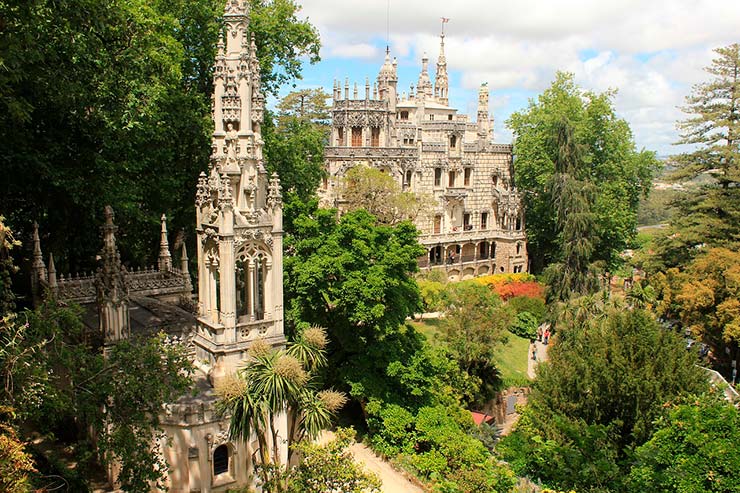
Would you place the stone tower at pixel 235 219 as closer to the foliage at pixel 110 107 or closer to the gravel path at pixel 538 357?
the foliage at pixel 110 107

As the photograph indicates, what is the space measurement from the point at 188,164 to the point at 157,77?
5035 millimetres

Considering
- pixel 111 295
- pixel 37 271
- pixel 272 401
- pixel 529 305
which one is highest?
pixel 37 271

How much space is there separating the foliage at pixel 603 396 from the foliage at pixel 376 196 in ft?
70.5

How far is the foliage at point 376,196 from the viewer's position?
140 feet

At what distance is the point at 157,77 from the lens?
2170cm

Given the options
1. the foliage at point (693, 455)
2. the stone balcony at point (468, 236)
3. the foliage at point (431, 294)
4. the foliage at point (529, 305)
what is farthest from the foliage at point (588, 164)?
the foliage at point (693, 455)

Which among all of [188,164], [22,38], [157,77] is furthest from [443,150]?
[22,38]

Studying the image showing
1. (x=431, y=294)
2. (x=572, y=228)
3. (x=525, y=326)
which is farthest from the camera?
(x=572, y=228)

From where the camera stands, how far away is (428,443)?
67.4 feet

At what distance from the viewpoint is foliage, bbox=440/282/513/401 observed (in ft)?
88.5

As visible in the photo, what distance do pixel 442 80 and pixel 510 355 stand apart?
5097 cm

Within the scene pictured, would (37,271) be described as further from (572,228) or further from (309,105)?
(309,105)

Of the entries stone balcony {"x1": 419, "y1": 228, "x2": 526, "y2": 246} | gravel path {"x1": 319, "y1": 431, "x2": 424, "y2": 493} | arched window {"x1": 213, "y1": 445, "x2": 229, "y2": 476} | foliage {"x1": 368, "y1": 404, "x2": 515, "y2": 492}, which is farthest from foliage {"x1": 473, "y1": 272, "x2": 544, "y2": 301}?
arched window {"x1": 213, "y1": 445, "x2": 229, "y2": 476}

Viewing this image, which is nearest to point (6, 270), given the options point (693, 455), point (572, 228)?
point (693, 455)
